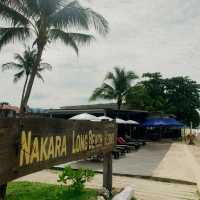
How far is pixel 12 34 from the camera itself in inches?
628

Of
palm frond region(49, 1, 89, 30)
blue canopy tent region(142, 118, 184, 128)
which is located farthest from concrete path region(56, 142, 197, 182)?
blue canopy tent region(142, 118, 184, 128)

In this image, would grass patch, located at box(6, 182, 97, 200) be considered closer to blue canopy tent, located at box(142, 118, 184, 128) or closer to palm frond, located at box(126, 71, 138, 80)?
blue canopy tent, located at box(142, 118, 184, 128)

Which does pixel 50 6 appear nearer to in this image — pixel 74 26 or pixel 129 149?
pixel 74 26

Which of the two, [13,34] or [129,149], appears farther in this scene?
[129,149]

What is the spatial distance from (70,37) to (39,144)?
1396 centimetres

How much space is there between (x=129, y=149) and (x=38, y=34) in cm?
815

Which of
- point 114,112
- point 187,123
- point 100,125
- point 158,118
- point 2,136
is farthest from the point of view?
point 187,123

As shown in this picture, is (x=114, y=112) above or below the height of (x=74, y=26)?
below

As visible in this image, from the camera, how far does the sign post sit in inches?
113

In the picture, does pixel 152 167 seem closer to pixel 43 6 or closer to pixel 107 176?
pixel 107 176

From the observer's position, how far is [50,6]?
50.1 feet

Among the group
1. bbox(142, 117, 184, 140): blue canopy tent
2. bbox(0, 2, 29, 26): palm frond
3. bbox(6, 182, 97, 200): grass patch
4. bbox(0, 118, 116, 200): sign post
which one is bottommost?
bbox(142, 117, 184, 140): blue canopy tent

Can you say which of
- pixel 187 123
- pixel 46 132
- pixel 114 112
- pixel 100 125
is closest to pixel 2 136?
pixel 46 132

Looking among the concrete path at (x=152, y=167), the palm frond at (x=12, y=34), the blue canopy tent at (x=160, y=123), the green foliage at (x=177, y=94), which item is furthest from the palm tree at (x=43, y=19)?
the green foliage at (x=177, y=94)
